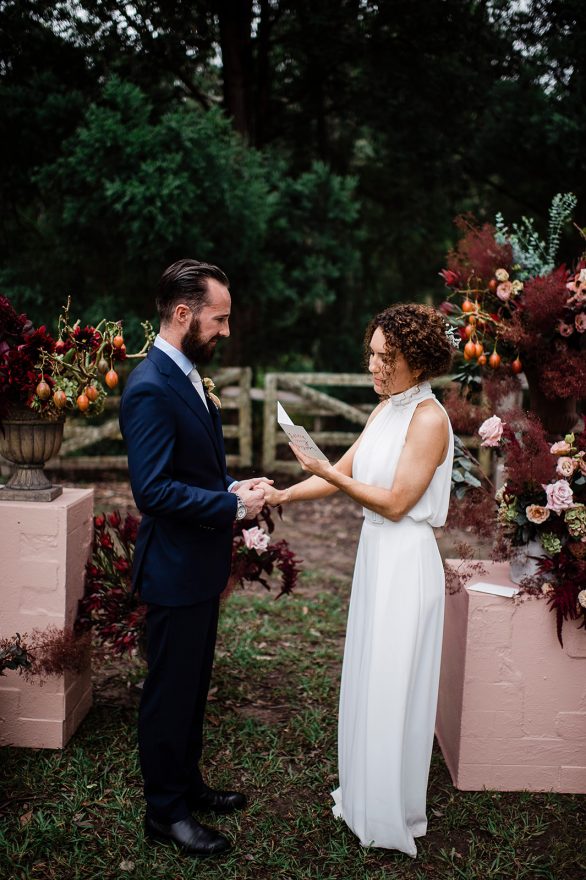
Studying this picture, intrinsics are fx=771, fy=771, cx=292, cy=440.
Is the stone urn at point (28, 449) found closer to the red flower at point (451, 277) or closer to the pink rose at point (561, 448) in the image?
the red flower at point (451, 277)

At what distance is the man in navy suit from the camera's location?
282cm

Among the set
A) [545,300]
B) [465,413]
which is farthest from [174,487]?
[545,300]

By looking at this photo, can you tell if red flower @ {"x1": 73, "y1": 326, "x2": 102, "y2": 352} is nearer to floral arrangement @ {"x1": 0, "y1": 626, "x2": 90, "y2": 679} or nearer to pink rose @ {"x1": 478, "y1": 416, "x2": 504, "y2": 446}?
floral arrangement @ {"x1": 0, "y1": 626, "x2": 90, "y2": 679}

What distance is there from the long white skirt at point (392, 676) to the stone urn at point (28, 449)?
64.4 inches

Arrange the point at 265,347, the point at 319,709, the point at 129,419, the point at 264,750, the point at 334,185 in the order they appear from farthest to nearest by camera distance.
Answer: the point at 265,347 < the point at 334,185 < the point at 319,709 < the point at 264,750 < the point at 129,419

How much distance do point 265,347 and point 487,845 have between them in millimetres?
9494

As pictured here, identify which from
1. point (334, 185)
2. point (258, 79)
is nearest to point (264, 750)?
point (334, 185)

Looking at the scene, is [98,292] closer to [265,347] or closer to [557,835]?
[265,347]

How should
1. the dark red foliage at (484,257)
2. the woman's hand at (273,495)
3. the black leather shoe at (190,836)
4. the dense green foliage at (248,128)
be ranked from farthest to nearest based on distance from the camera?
1. the dense green foliage at (248,128)
2. the dark red foliage at (484,257)
3. the woman's hand at (273,495)
4. the black leather shoe at (190,836)

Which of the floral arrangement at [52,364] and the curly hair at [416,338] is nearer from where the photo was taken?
the curly hair at [416,338]

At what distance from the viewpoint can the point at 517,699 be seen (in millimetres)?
3635

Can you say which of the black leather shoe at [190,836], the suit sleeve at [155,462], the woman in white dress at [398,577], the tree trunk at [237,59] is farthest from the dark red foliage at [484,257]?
the tree trunk at [237,59]

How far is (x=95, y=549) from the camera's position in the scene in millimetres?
4199

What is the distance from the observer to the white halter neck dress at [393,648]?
3053 mm
